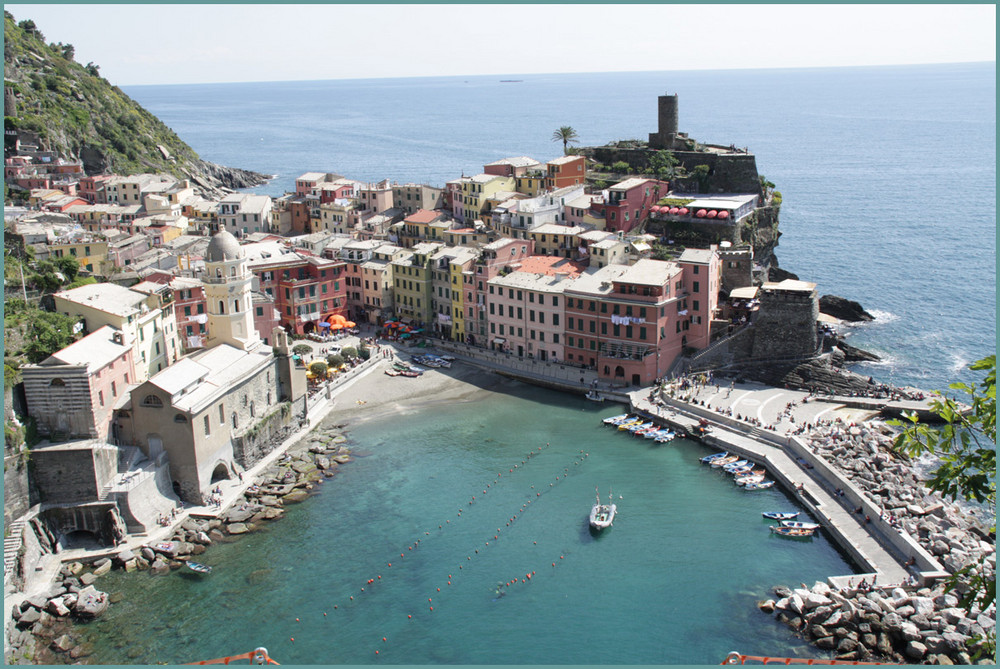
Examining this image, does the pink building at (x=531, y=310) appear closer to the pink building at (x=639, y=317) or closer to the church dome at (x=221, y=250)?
the pink building at (x=639, y=317)

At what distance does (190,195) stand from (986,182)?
121567 millimetres

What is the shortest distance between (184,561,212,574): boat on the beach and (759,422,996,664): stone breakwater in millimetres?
25791

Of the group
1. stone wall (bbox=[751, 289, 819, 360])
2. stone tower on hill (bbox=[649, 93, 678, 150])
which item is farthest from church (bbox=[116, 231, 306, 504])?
stone tower on hill (bbox=[649, 93, 678, 150])

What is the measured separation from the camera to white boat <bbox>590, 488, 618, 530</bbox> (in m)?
47.9

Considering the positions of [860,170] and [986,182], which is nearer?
[986,182]

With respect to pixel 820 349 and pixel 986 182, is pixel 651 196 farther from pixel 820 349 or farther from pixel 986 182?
pixel 986 182

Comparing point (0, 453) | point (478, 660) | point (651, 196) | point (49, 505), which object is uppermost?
point (651, 196)

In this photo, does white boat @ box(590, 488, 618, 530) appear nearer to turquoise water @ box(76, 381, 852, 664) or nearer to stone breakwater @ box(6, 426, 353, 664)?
turquoise water @ box(76, 381, 852, 664)

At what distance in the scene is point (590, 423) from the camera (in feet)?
203

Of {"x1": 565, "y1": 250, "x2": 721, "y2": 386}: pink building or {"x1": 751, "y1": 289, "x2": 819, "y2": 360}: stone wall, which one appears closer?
{"x1": 565, "y1": 250, "x2": 721, "y2": 386}: pink building

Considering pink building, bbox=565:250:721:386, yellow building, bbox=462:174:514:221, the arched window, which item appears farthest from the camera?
yellow building, bbox=462:174:514:221

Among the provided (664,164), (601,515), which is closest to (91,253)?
(601,515)

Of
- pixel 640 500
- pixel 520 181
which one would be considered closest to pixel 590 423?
pixel 640 500

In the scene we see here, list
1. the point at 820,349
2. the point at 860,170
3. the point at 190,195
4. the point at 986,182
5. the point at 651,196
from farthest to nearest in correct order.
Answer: the point at 860,170, the point at 986,182, the point at 190,195, the point at 651,196, the point at 820,349
